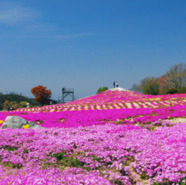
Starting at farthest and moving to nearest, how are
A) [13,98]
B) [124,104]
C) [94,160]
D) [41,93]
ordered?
[13,98]
[41,93]
[124,104]
[94,160]

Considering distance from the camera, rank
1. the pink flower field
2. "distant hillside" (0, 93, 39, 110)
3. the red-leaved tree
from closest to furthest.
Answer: the pink flower field → the red-leaved tree → "distant hillside" (0, 93, 39, 110)

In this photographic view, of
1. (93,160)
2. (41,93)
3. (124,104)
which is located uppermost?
(41,93)

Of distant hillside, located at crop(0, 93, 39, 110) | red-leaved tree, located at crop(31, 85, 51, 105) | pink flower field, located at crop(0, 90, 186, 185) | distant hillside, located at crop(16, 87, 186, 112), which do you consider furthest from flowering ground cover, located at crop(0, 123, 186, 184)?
distant hillside, located at crop(0, 93, 39, 110)

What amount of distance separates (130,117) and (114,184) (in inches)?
500

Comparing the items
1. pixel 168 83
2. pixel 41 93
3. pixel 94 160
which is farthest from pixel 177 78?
pixel 94 160

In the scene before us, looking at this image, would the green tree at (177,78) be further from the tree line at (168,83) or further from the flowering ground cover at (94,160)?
the flowering ground cover at (94,160)

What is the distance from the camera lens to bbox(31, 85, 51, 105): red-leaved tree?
55894 millimetres

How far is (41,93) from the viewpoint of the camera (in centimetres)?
5616

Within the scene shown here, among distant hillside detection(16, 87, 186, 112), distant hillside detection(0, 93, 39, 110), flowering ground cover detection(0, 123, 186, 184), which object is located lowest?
flowering ground cover detection(0, 123, 186, 184)

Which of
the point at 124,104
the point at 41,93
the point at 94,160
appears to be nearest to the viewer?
the point at 94,160

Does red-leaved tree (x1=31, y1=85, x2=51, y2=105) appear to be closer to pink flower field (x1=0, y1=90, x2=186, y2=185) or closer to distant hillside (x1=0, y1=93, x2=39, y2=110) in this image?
distant hillside (x1=0, y1=93, x2=39, y2=110)

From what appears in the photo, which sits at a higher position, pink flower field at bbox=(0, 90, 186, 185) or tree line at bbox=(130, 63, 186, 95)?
tree line at bbox=(130, 63, 186, 95)

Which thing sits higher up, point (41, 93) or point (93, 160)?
point (41, 93)

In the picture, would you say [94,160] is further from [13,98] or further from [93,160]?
[13,98]
